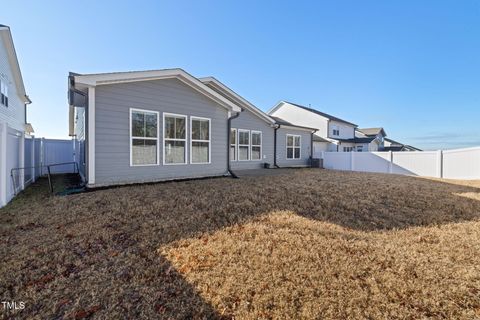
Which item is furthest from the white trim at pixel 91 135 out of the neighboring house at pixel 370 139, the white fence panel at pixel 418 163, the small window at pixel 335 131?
the neighboring house at pixel 370 139

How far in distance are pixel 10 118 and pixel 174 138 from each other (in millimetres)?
9355

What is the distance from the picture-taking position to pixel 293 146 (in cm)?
1792

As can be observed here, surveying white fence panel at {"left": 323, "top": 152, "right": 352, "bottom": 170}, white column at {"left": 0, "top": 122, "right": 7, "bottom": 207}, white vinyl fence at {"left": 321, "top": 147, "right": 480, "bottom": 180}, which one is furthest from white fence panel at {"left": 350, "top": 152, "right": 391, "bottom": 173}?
white column at {"left": 0, "top": 122, "right": 7, "bottom": 207}

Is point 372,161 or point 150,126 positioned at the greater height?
point 150,126

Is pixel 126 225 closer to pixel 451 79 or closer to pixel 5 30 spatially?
pixel 5 30

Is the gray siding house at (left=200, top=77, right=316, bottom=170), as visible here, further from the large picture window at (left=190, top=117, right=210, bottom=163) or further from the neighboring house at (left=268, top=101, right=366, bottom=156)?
the neighboring house at (left=268, top=101, right=366, bottom=156)

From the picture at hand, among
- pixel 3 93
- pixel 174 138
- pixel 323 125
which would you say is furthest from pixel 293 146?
pixel 3 93

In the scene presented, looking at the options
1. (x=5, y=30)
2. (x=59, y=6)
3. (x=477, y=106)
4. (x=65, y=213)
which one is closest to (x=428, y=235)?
(x=65, y=213)

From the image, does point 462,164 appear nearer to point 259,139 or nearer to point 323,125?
point 259,139

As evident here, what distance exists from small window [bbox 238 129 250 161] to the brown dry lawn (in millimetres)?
8541

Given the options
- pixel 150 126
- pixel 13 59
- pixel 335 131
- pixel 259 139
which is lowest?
pixel 150 126

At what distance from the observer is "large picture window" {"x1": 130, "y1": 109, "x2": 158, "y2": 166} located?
7.84 metres

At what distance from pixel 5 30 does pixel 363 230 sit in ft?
49.5

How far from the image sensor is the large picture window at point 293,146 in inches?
693
